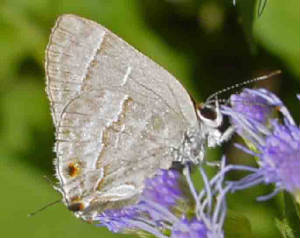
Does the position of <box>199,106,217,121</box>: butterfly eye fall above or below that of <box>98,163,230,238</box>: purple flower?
above

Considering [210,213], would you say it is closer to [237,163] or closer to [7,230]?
[237,163]

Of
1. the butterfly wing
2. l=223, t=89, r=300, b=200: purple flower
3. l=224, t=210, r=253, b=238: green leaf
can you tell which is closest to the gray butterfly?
the butterfly wing

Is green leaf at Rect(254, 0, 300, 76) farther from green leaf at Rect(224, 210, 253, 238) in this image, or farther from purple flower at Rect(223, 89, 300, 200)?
green leaf at Rect(224, 210, 253, 238)

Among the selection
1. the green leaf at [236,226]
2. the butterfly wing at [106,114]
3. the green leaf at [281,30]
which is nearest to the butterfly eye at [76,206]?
the butterfly wing at [106,114]

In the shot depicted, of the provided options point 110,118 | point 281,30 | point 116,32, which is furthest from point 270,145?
point 116,32

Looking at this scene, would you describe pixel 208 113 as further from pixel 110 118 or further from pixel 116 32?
pixel 116 32
